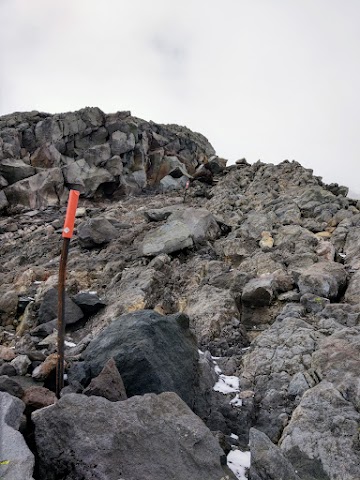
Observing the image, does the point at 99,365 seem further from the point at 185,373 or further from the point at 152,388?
the point at 185,373

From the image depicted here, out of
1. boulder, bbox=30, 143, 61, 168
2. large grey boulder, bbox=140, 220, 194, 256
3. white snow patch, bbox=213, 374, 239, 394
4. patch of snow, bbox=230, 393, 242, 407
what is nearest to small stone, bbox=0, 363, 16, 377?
white snow patch, bbox=213, 374, 239, 394

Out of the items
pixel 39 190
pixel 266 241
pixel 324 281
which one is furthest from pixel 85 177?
pixel 324 281

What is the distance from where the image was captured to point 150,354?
253 inches

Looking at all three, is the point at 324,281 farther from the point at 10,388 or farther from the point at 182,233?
the point at 10,388

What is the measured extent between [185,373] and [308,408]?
214cm

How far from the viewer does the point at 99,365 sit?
649 cm

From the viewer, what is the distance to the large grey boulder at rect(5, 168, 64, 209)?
30219 mm

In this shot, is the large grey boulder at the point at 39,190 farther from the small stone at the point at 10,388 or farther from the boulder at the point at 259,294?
the small stone at the point at 10,388

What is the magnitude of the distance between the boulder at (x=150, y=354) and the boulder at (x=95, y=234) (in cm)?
1009

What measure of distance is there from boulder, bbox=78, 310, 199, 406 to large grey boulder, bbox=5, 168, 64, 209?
84.5ft

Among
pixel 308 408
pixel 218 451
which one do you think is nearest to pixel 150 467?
pixel 218 451

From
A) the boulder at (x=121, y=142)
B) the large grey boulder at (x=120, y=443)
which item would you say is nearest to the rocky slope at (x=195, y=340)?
the large grey boulder at (x=120, y=443)

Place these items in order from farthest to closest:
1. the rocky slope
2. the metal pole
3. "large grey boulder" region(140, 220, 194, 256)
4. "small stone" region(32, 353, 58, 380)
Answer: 1. "large grey boulder" region(140, 220, 194, 256)
2. "small stone" region(32, 353, 58, 380)
3. the metal pole
4. the rocky slope

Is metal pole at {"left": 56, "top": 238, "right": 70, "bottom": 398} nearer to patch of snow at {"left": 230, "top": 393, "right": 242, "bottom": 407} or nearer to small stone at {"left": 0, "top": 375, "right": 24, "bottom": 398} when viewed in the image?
small stone at {"left": 0, "top": 375, "right": 24, "bottom": 398}
